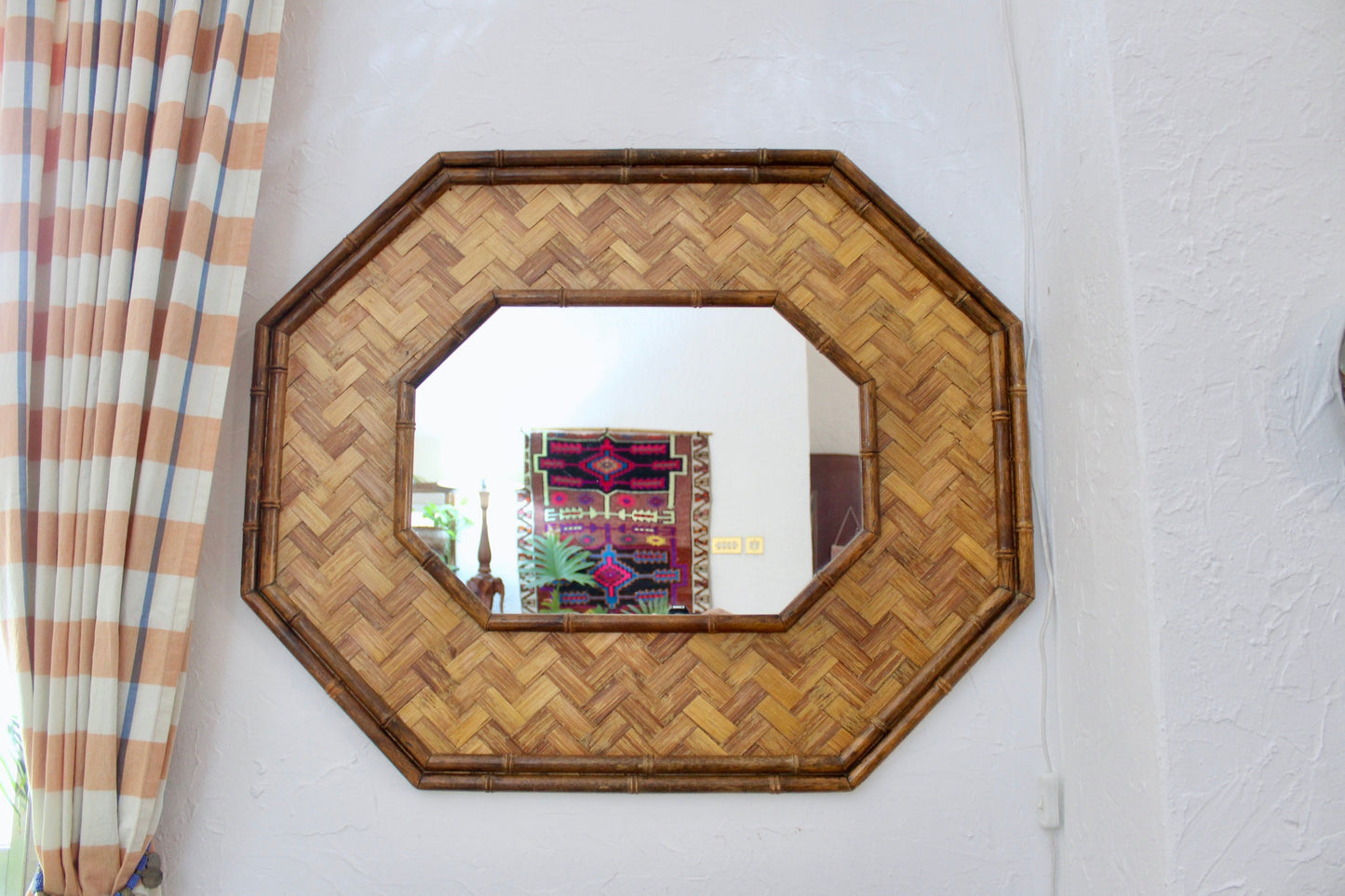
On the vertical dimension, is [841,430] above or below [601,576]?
above

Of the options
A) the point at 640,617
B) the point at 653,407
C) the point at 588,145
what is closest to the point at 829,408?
the point at 653,407

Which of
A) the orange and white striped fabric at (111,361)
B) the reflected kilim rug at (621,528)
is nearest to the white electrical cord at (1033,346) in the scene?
the reflected kilim rug at (621,528)

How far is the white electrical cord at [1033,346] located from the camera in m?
1.17

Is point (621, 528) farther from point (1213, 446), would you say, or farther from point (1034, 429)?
point (1213, 446)

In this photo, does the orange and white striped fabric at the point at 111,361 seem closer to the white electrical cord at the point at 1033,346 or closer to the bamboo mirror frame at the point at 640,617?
the bamboo mirror frame at the point at 640,617

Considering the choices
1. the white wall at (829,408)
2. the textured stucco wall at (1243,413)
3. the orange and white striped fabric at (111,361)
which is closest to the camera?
the textured stucco wall at (1243,413)

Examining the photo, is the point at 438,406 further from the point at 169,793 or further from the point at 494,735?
the point at 169,793

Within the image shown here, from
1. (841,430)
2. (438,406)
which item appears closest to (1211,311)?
(841,430)

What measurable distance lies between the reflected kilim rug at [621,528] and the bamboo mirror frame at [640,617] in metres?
0.04

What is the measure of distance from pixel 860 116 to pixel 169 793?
137 cm

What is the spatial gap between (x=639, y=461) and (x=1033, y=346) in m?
0.59

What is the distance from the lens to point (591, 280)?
124 centimetres

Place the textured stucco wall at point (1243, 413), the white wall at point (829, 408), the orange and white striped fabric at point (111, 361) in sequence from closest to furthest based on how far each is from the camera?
the textured stucco wall at point (1243, 413)
the orange and white striped fabric at point (111, 361)
the white wall at point (829, 408)

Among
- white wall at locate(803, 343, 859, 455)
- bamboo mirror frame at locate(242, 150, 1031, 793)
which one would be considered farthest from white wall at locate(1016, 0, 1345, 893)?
white wall at locate(803, 343, 859, 455)
